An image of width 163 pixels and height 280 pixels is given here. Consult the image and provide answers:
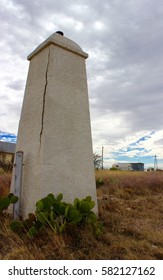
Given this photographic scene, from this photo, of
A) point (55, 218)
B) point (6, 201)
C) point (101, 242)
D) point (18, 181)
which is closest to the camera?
point (101, 242)

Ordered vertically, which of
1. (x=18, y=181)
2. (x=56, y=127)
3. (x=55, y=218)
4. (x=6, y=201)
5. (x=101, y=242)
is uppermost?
(x=56, y=127)

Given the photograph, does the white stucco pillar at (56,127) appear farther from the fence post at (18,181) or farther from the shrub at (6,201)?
the shrub at (6,201)

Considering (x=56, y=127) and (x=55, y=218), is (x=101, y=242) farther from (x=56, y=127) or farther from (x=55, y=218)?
(x=56, y=127)

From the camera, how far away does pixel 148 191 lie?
240 inches

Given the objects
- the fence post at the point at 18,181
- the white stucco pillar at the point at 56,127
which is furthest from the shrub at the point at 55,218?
the fence post at the point at 18,181

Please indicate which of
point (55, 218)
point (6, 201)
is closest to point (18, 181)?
point (6, 201)

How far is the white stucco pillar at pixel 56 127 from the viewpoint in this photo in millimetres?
3055

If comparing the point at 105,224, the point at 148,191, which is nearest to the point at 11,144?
the point at 148,191

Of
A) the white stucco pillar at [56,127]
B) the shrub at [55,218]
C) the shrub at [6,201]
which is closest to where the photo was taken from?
the shrub at [55,218]

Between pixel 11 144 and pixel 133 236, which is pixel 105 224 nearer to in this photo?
pixel 133 236

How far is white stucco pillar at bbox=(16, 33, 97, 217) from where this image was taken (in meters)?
3.05

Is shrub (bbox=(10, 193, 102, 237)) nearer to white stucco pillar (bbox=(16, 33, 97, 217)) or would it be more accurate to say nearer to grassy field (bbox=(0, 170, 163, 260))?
grassy field (bbox=(0, 170, 163, 260))

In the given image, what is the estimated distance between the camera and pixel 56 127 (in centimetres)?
324

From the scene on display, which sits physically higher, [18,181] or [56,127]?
[56,127]
